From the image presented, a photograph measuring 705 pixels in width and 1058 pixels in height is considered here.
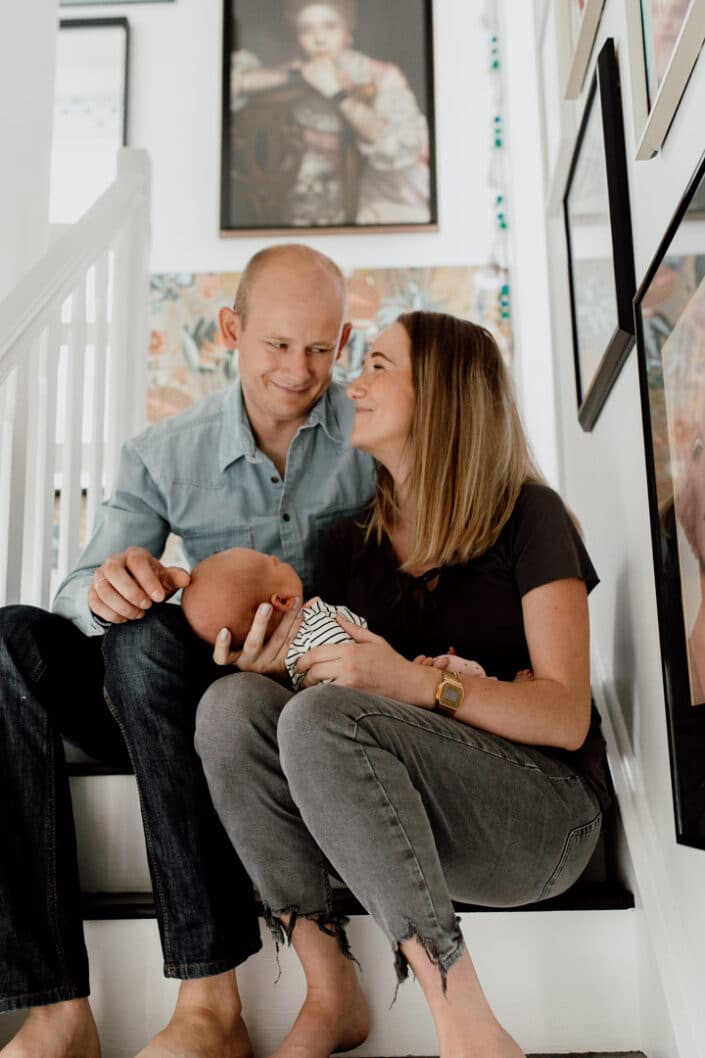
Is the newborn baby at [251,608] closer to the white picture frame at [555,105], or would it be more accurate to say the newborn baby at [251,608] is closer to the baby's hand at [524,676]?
the baby's hand at [524,676]

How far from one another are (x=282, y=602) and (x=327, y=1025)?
0.55 metres

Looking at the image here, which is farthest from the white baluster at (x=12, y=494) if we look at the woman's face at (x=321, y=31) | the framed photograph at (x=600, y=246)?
the woman's face at (x=321, y=31)

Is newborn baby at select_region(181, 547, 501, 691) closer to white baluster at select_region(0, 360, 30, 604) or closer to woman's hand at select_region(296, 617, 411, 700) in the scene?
woman's hand at select_region(296, 617, 411, 700)

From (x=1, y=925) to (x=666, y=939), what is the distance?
0.81 meters

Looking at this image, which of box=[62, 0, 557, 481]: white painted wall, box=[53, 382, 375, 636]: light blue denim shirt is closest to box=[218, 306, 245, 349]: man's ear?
box=[53, 382, 375, 636]: light blue denim shirt

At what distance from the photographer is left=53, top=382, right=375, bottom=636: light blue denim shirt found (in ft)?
5.83

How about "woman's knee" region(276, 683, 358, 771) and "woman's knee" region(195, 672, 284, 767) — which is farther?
"woman's knee" region(195, 672, 284, 767)

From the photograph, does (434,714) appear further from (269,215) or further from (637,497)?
(269,215)

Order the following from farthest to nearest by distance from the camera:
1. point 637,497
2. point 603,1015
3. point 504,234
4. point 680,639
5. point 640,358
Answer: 1. point 504,234
2. point 637,497
3. point 603,1015
4. point 640,358
5. point 680,639

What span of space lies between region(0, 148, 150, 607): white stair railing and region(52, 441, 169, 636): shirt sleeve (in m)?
0.14

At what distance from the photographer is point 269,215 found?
11.8 ft

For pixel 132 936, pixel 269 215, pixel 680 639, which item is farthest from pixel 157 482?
pixel 269 215

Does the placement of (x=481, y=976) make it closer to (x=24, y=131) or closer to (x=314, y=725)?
(x=314, y=725)

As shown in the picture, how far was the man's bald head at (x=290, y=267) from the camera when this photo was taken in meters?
1.86
